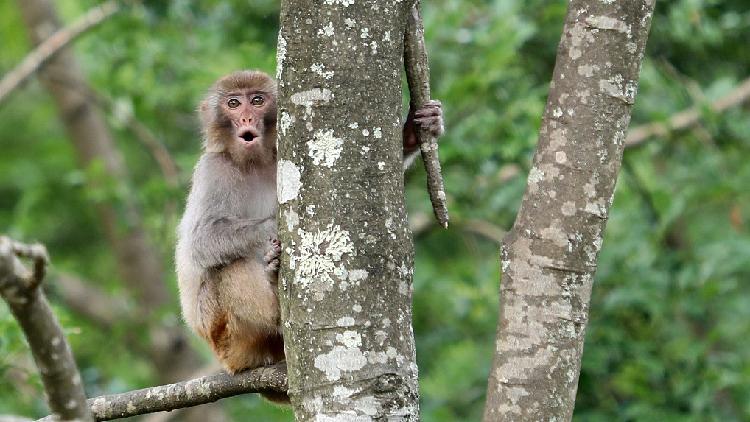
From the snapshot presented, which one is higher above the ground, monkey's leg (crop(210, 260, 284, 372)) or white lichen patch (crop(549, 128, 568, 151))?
white lichen patch (crop(549, 128, 568, 151))

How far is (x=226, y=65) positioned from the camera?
32.1ft

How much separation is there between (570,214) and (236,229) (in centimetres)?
243

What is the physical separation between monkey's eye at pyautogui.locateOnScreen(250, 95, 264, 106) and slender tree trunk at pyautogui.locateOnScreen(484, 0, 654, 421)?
2.85 m

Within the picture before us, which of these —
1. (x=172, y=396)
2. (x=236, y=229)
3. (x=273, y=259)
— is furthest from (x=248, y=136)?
(x=172, y=396)

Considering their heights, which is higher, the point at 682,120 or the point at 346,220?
the point at 682,120

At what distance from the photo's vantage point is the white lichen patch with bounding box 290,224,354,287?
3236 mm

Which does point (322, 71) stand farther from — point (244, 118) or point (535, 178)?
point (244, 118)

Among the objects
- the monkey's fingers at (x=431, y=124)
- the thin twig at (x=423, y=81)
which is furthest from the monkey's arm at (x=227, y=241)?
the thin twig at (x=423, y=81)

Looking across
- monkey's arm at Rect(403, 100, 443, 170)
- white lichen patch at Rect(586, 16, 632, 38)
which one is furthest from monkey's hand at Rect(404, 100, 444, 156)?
white lichen patch at Rect(586, 16, 632, 38)

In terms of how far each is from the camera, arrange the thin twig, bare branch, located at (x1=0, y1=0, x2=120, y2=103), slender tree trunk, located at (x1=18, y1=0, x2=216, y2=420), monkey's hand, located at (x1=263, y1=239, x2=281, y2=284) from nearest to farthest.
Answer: the thin twig → monkey's hand, located at (x1=263, y1=239, x2=281, y2=284) → bare branch, located at (x1=0, y1=0, x2=120, y2=103) → slender tree trunk, located at (x1=18, y1=0, x2=216, y2=420)

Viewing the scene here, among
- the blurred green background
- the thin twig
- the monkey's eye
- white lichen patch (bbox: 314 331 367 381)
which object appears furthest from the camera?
the blurred green background

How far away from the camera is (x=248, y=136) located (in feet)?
19.4

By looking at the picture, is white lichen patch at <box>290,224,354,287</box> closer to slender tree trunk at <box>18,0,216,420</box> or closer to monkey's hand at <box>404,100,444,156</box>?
monkey's hand at <box>404,100,444,156</box>

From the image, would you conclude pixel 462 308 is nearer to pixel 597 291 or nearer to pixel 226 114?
pixel 597 291
